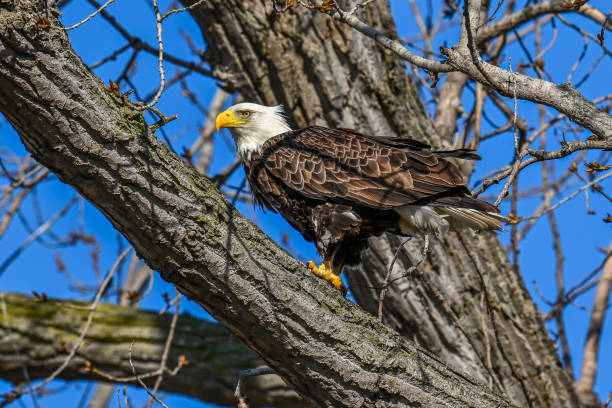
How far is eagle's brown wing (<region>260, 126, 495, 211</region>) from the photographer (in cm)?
374

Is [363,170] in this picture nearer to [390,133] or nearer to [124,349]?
[390,133]

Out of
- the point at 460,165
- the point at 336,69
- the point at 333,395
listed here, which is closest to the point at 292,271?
the point at 333,395

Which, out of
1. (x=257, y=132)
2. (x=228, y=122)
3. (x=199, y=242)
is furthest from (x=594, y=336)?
(x=199, y=242)

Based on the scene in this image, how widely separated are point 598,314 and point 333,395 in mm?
3158

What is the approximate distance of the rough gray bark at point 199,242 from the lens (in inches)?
92.0

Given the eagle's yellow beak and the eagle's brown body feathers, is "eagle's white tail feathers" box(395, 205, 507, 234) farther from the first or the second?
the eagle's yellow beak

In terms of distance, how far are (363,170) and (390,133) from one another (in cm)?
82

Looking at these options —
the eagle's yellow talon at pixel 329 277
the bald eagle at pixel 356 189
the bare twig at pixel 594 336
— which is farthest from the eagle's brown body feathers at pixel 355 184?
the bare twig at pixel 594 336

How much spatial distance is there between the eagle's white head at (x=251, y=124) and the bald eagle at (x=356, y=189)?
24cm

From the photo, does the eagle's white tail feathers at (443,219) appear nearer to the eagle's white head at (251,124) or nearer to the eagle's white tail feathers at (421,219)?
the eagle's white tail feathers at (421,219)

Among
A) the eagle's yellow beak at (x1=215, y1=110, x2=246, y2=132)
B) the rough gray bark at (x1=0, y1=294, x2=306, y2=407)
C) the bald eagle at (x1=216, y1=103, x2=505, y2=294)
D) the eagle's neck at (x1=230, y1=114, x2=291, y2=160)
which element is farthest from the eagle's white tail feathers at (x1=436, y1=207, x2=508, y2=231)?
the rough gray bark at (x1=0, y1=294, x2=306, y2=407)

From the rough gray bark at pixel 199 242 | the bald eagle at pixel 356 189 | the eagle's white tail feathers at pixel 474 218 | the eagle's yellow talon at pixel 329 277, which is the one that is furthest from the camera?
the eagle's yellow talon at pixel 329 277

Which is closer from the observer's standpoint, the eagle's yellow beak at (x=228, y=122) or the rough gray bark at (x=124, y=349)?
the eagle's yellow beak at (x=228, y=122)

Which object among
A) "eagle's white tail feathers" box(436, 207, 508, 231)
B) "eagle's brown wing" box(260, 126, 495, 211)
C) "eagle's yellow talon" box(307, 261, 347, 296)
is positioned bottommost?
"eagle's yellow talon" box(307, 261, 347, 296)
